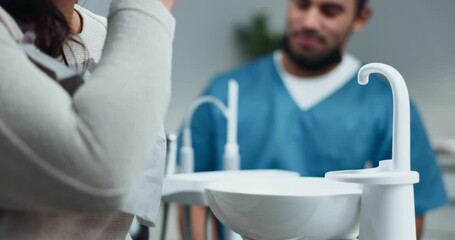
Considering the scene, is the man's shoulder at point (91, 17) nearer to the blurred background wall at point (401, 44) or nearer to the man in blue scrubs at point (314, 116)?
the man in blue scrubs at point (314, 116)

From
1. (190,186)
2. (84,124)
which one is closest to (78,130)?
(84,124)

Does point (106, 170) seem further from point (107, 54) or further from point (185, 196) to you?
point (185, 196)

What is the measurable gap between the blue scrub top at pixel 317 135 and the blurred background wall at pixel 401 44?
24.5 inches

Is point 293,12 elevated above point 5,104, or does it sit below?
above

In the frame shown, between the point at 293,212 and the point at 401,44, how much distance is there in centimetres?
237

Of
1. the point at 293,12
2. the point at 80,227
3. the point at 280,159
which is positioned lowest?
the point at 280,159

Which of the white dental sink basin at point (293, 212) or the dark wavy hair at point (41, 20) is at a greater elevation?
the dark wavy hair at point (41, 20)

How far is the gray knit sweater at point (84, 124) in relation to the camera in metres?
0.42

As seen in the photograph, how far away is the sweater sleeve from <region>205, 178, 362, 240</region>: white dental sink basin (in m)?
0.27

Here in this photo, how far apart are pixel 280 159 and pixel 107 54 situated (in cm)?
165

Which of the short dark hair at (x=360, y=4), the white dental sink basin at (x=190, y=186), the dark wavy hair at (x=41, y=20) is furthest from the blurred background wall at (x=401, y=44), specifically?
the dark wavy hair at (x=41, y=20)

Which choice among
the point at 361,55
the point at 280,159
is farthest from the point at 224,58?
the point at 280,159

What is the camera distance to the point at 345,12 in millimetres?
2256

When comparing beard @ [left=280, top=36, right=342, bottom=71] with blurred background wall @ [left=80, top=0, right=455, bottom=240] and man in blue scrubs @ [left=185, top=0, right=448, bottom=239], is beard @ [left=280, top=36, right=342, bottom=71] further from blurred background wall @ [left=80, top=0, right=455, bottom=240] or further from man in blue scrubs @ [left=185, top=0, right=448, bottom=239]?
blurred background wall @ [left=80, top=0, right=455, bottom=240]
